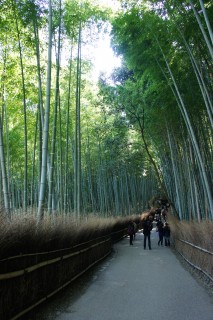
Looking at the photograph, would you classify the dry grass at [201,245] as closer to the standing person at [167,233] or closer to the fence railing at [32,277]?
the fence railing at [32,277]

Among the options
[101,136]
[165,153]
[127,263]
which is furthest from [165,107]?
[101,136]

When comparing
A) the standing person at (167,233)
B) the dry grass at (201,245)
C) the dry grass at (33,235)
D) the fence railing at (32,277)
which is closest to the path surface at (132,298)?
the fence railing at (32,277)

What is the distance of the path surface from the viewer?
3.93 metres

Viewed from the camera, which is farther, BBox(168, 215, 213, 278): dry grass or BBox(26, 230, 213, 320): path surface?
BBox(168, 215, 213, 278): dry grass

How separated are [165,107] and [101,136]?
6.97 m

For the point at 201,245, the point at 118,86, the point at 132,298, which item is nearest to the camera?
the point at 132,298

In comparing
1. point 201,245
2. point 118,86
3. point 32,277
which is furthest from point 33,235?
point 118,86

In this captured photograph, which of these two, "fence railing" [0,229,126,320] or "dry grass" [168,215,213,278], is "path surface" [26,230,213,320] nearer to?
"fence railing" [0,229,126,320]

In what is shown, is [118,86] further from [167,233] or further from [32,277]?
[32,277]

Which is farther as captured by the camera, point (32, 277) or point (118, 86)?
point (118, 86)

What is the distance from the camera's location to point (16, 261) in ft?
11.4

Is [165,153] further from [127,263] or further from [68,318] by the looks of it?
[68,318]

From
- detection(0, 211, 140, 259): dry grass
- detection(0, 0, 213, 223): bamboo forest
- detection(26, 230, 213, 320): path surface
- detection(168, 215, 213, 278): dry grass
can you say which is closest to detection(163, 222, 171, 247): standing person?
detection(0, 0, 213, 223): bamboo forest

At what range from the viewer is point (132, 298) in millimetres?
4805
